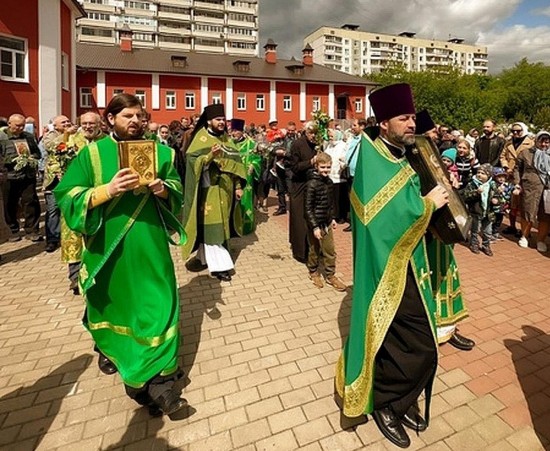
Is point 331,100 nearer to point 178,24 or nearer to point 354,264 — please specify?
point 354,264

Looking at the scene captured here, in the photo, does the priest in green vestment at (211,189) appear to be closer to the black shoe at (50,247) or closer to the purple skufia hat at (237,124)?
the black shoe at (50,247)

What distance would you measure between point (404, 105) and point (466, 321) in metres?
2.86

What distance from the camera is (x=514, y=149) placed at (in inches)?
318

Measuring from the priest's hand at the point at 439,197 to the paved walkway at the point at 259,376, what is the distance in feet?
5.23

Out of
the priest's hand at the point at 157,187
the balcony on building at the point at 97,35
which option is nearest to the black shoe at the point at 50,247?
the priest's hand at the point at 157,187

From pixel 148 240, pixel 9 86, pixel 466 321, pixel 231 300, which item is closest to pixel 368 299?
pixel 148 240

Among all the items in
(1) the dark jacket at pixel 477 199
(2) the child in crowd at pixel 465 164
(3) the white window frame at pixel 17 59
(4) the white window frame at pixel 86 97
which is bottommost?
(1) the dark jacket at pixel 477 199

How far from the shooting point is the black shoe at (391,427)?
8.66 feet

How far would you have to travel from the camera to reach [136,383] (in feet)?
9.02

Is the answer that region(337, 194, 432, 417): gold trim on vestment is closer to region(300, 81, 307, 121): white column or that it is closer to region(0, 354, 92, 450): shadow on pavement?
region(0, 354, 92, 450): shadow on pavement

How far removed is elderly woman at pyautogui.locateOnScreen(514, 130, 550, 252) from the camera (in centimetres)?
692

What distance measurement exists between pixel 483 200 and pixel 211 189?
4.82 meters

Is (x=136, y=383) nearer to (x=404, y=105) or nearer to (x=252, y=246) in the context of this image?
(x=404, y=105)

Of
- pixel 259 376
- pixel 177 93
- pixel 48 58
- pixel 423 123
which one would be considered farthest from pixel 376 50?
pixel 259 376
